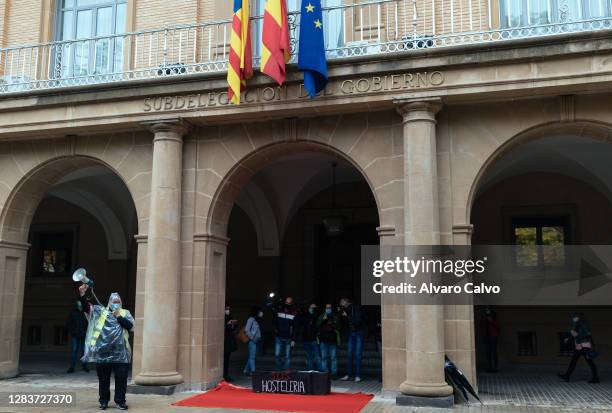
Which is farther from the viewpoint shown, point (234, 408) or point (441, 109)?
point (441, 109)

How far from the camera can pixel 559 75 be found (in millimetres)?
9664

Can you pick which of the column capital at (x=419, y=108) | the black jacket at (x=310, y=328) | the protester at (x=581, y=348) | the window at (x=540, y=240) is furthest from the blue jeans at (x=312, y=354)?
the window at (x=540, y=240)

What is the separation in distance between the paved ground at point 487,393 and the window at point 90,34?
20.1 ft

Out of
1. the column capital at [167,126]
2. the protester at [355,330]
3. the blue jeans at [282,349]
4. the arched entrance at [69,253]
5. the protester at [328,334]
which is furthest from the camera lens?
the arched entrance at [69,253]

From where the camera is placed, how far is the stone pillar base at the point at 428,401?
9523mm

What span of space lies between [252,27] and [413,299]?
20.8 ft

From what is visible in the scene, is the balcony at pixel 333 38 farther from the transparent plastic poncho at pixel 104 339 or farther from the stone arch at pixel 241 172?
the transparent plastic poncho at pixel 104 339

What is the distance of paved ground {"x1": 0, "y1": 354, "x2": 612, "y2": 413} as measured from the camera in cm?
945

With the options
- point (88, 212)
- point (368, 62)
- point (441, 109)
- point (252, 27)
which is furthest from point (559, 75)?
point (88, 212)

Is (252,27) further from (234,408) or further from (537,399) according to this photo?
(537,399)

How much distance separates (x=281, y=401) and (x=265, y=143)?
453 centimetres

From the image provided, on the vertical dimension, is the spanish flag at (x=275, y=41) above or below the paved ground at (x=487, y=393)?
above

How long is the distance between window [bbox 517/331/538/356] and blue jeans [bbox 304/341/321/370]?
18.2ft

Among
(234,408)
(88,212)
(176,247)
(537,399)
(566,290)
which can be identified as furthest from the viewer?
(88,212)
